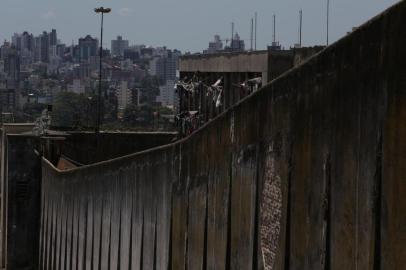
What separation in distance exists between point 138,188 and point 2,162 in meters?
18.8

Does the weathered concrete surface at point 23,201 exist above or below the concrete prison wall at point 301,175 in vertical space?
below

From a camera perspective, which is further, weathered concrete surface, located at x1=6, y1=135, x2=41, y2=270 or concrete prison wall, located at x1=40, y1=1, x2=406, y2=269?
weathered concrete surface, located at x1=6, y1=135, x2=41, y2=270

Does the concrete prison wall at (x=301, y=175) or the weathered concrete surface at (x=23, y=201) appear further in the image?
the weathered concrete surface at (x=23, y=201)

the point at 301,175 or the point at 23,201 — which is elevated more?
the point at 301,175

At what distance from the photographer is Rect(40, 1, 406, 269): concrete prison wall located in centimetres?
777

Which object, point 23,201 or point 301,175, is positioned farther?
point 23,201

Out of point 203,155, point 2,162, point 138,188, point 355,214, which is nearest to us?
point 355,214

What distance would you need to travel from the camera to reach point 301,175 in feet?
31.7

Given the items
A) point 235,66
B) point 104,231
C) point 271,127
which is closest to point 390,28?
point 271,127

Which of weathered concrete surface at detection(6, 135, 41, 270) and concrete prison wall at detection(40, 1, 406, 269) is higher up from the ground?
concrete prison wall at detection(40, 1, 406, 269)

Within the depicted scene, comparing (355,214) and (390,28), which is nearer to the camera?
(390,28)

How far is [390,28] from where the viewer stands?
7.70 meters

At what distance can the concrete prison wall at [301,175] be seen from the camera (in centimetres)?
777

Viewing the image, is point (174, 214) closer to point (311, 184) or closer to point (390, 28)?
point (311, 184)
